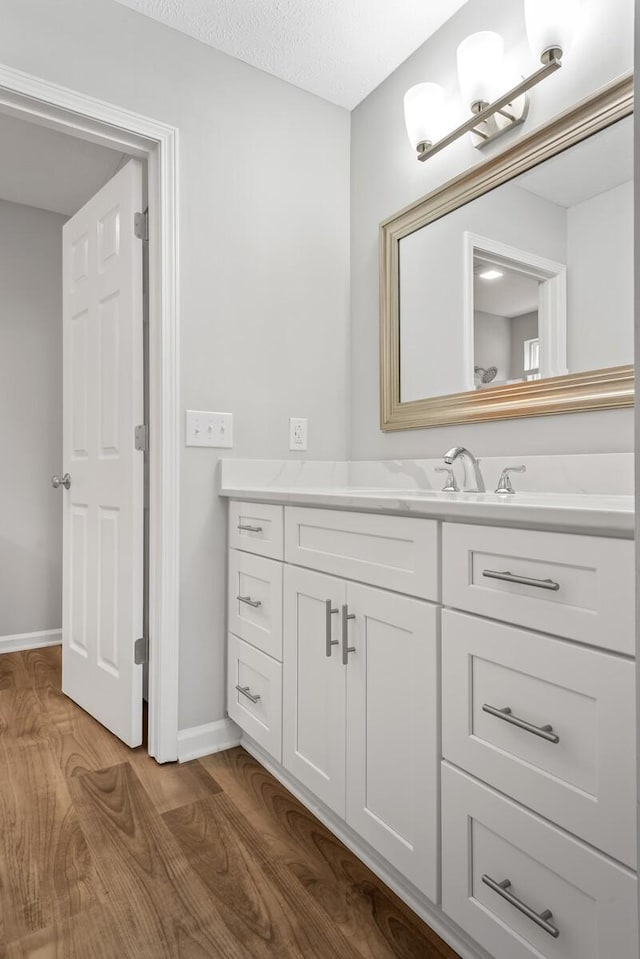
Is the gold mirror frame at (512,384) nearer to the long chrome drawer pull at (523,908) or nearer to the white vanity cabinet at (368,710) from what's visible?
the white vanity cabinet at (368,710)

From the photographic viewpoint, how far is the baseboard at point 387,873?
1049 mm

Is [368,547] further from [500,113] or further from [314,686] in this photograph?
[500,113]

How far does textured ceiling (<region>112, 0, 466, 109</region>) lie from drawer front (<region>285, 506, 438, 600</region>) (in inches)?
61.9

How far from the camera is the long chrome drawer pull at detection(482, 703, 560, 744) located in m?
0.83

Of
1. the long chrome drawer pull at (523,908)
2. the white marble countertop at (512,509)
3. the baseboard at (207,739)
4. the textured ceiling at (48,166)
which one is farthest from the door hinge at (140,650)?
the textured ceiling at (48,166)

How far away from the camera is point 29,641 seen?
303cm

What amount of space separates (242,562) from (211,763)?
0.64m

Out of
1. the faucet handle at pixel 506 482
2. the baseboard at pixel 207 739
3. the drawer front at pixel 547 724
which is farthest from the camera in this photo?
the baseboard at pixel 207 739

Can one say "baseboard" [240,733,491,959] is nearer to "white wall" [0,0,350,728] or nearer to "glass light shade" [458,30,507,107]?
"white wall" [0,0,350,728]

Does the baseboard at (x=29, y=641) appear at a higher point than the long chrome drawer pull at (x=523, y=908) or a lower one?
lower

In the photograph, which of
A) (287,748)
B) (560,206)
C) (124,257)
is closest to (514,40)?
(560,206)

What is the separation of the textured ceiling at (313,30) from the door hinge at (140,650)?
6.53 ft

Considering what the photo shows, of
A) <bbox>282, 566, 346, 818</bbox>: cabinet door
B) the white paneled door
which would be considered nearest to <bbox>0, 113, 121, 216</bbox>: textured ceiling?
the white paneled door

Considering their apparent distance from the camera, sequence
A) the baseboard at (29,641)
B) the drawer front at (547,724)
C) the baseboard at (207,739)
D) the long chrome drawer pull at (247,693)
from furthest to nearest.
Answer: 1. the baseboard at (29,641)
2. the baseboard at (207,739)
3. the long chrome drawer pull at (247,693)
4. the drawer front at (547,724)
